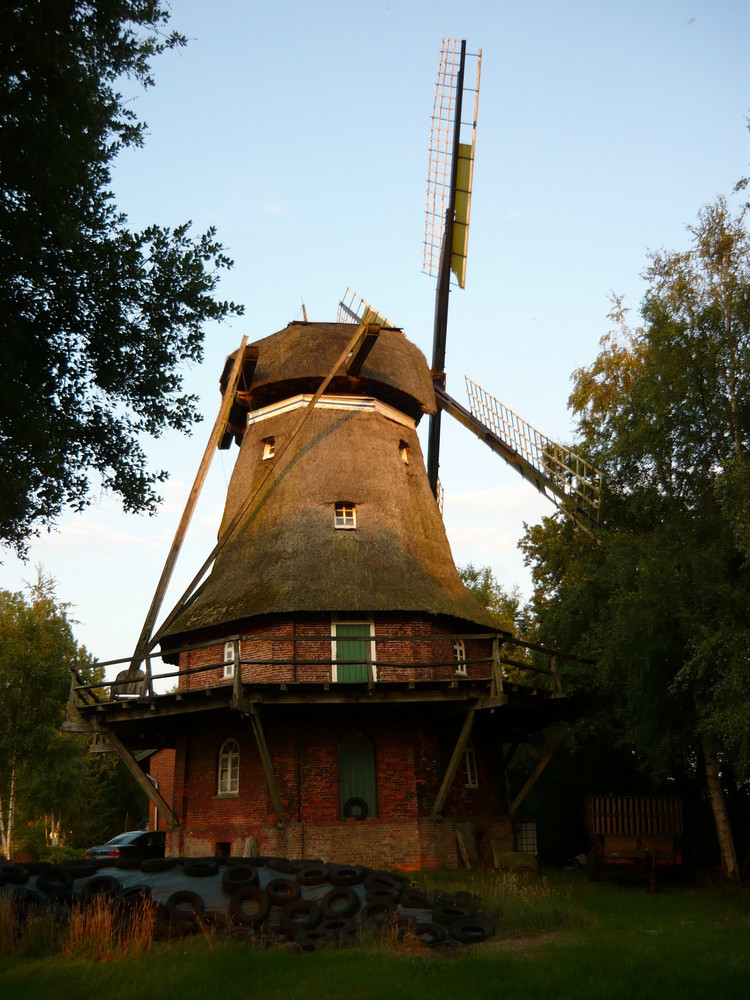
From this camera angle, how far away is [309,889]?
452 inches

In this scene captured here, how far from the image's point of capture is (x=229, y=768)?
1805 centimetres

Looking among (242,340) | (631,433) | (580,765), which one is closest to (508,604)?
(580,765)

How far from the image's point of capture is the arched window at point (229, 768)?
703 inches

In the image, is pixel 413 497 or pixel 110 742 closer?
pixel 110 742

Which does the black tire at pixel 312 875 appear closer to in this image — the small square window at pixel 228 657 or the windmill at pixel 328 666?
the windmill at pixel 328 666

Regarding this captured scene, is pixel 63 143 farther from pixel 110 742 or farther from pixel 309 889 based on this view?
pixel 110 742

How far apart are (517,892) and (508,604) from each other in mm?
27124

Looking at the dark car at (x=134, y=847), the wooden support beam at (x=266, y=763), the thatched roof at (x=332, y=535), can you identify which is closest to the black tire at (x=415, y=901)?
the wooden support beam at (x=266, y=763)

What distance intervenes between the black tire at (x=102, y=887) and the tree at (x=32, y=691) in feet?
67.1

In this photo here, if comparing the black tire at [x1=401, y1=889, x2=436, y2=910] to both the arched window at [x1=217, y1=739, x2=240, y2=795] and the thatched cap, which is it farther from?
the thatched cap

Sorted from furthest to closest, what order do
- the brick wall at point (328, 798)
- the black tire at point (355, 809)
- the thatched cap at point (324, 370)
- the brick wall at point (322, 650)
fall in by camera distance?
the thatched cap at point (324, 370)
the brick wall at point (322, 650)
the black tire at point (355, 809)
the brick wall at point (328, 798)

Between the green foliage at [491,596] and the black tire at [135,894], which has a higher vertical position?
the green foliage at [491,596]

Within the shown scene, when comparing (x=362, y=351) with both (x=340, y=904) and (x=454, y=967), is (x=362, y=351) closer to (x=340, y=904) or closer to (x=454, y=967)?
(x=340, y=904)

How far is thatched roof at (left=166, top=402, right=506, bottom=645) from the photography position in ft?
59.7
